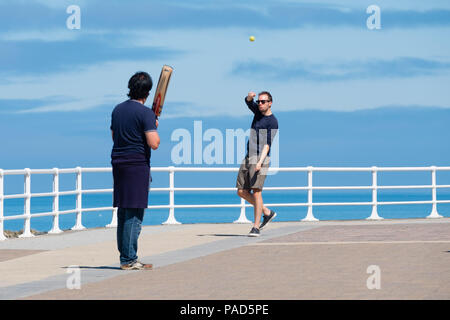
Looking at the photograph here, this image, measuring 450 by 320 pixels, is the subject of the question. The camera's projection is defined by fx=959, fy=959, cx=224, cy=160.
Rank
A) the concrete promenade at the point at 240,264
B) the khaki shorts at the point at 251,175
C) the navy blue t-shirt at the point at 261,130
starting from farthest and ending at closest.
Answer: the khaki shorts at the point at 251,175 → the navy blue t-shirt at the point at 261,130 → the concrete promenade at the point at 240,264

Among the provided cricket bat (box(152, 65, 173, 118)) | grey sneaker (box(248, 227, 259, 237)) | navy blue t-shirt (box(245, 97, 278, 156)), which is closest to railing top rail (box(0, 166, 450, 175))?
grey sneaker (box(248, 227, 259, 237))

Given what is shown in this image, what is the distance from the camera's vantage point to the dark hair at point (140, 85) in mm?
10750

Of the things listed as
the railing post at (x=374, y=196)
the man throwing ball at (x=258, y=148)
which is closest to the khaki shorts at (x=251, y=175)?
the man throwing ball at (x=258, y=148)

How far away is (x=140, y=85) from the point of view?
10.7m

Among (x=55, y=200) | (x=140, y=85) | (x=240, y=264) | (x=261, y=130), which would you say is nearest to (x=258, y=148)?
(x=261, y=130)

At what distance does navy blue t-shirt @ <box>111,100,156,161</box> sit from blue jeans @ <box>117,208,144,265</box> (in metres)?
0.65

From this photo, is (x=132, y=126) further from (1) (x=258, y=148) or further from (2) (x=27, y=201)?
(2) (x=27, y=201)

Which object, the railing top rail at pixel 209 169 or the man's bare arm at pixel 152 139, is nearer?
the man's bare arm at pixel 152 139

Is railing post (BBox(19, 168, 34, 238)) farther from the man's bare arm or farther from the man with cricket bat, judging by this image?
the man's bare arm

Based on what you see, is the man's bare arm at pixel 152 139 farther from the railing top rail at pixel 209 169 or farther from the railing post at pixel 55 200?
the railing post at pixel 55 200

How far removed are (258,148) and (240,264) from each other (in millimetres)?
3597

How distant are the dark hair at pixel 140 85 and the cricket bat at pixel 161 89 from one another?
0.38 meters

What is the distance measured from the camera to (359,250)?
12.9 metres
